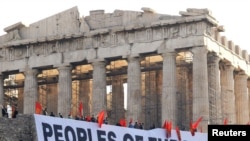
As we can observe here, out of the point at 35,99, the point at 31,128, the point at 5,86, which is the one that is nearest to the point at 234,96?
the point at 35,99

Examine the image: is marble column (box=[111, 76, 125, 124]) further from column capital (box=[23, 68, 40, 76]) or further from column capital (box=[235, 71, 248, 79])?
column capital (box=[235, 71, 248, 79])

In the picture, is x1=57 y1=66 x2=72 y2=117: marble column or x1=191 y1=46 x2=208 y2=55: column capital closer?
x1=191 y1=46 x2=208 y2=55: column capital

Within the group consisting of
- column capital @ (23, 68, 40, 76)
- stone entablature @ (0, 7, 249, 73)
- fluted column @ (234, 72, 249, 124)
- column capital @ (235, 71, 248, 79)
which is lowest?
fluted column @ (234, 72, 249, 124)

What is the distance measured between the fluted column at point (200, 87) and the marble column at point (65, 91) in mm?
11829

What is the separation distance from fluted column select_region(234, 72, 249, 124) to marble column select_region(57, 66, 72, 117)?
609 inches

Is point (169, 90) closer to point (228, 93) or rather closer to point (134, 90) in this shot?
point (134, 90)

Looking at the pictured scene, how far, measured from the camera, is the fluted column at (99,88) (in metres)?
64.5

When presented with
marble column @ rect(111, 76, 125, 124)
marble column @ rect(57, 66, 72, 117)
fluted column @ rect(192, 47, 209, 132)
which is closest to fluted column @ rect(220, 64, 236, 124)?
fluted column @ rect(192, 47, 209, 132)

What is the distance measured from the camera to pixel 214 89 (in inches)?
2458

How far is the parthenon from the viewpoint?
61.6 metres

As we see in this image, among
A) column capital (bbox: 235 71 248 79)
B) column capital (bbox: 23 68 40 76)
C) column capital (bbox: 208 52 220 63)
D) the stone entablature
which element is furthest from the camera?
column capital (bbox: 235 71 248 79)

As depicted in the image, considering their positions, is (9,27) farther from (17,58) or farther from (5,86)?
(5,86)

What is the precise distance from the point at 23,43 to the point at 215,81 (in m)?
18.2

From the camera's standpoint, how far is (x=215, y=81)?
2459 inches
